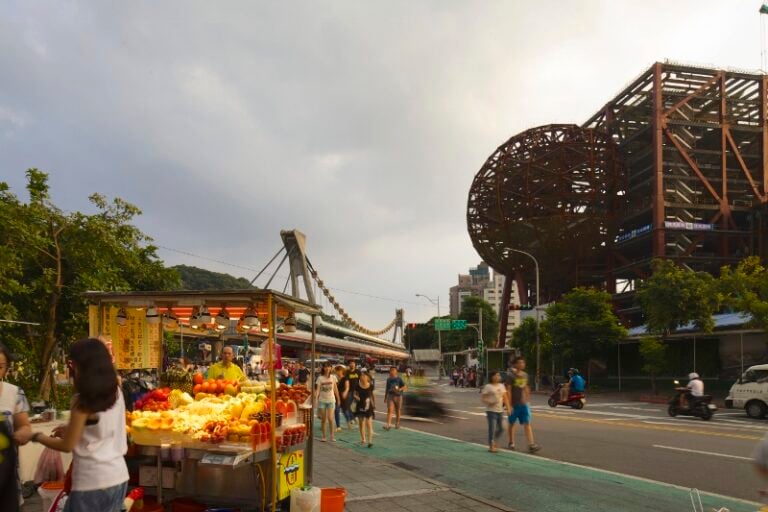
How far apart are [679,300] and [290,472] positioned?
2797 centimetres

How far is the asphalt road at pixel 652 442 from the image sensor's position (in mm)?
9969

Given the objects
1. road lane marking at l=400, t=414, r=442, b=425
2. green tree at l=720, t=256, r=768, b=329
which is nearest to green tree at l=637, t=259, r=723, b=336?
green tree at l=720, t=256, r=768, b=329

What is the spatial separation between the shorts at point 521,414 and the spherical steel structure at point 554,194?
46730mm

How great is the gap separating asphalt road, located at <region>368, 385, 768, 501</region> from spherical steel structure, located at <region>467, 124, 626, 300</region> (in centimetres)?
3700

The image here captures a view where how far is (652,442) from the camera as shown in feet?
46.3

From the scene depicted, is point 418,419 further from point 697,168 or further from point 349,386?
point 697,168

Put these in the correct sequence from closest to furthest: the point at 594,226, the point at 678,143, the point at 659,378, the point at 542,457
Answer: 1. the point at 542,457
2. the point at 659,378
3. the point at 678,143
4. the point at 594,226

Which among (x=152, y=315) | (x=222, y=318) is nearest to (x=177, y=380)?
(x=222, y=318)

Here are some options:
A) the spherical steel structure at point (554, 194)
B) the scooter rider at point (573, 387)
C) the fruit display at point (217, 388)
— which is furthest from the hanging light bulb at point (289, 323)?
the spherical steel structure at point (554, 194)

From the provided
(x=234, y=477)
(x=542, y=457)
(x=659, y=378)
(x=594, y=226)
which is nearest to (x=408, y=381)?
(x=542, y=457)

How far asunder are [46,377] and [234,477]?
8.24 meters

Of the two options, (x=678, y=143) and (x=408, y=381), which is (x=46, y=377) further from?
(x=678, y=143)

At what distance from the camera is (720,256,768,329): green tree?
2577 cm

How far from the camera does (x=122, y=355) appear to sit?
8.52 meters
